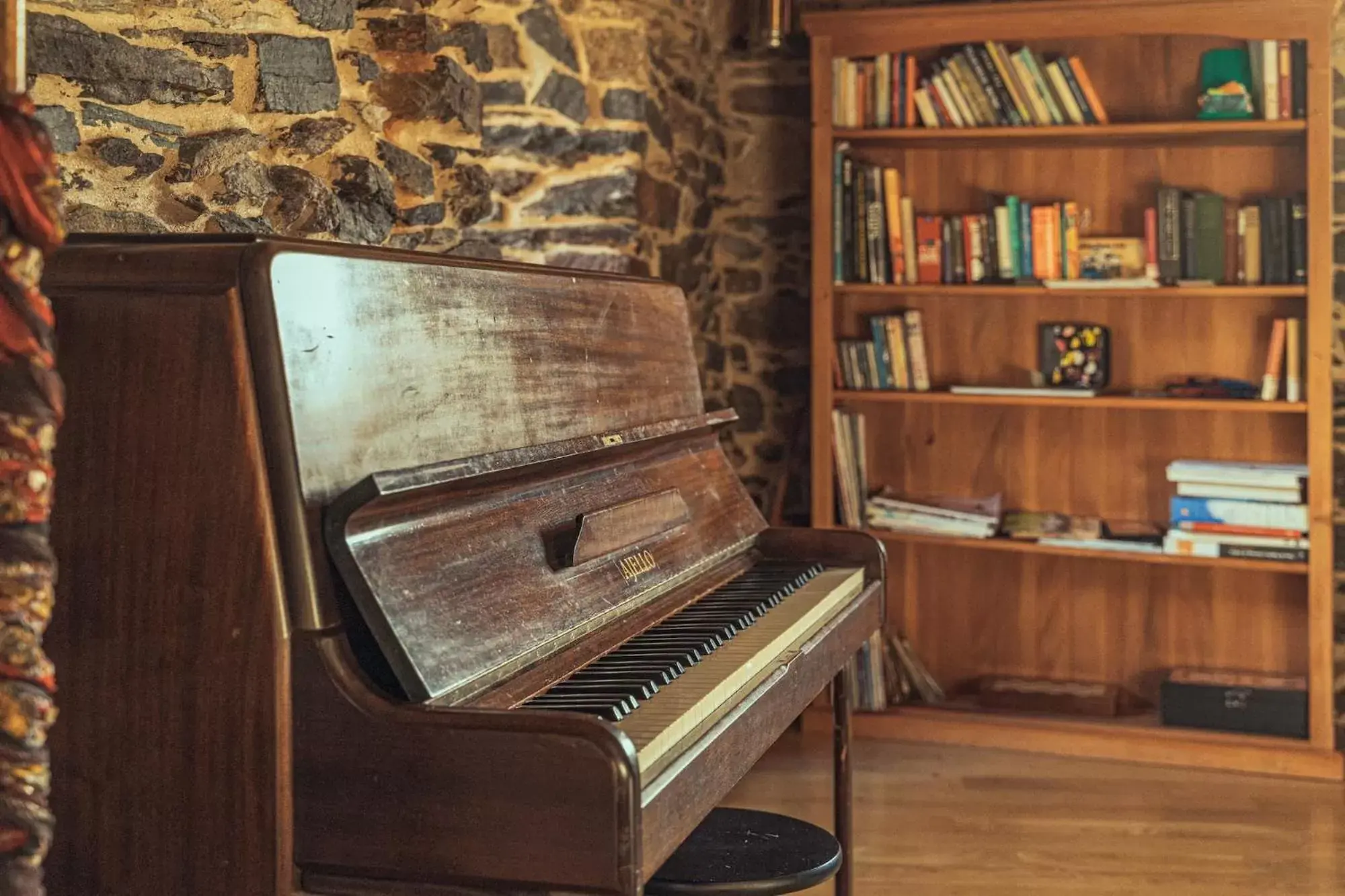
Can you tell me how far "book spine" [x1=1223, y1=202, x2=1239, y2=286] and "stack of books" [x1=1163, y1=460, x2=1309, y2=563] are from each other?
0.49m

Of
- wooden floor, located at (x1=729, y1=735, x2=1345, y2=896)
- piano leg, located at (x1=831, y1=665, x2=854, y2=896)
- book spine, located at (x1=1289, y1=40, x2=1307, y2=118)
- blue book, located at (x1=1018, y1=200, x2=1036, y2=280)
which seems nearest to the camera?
piano leg, located at (x1=831, y1=665, x2=854, y2=896)

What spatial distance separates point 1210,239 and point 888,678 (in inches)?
57.1

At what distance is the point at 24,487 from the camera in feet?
3.14

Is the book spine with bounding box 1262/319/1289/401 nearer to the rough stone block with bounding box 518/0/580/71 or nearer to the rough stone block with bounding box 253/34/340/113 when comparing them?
the rough stone block with bounding box 518/0/580/71

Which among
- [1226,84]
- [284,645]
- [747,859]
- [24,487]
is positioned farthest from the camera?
[1226,84]

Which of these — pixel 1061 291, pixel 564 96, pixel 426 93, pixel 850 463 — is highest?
pixel 564 96

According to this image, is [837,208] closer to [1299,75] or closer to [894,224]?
[894,224]

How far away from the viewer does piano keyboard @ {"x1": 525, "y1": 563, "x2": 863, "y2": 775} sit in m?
1.36

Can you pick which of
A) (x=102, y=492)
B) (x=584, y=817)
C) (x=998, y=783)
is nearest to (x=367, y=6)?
(x=102, y=492)

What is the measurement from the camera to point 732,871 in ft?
6.03

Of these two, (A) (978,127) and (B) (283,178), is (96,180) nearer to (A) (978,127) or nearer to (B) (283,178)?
(B) (283,178)

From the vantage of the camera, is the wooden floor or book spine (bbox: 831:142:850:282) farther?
book spine (bbox: 831:142:850:282)

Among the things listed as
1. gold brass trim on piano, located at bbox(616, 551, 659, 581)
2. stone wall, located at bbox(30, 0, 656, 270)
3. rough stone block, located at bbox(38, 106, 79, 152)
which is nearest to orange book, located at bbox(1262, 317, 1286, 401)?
stone wall, located at bbox(30, 0, 656, 270)

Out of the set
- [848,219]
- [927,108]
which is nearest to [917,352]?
[848,219]
